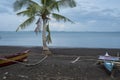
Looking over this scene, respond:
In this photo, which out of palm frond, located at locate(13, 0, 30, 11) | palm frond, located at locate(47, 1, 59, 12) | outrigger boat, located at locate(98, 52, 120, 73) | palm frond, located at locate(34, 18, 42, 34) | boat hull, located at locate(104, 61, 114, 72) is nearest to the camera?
boat hull, located at locate(104, 61, 114, 72)

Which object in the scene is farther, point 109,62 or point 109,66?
point 109,62

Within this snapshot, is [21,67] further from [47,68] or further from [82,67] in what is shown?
[82,67]

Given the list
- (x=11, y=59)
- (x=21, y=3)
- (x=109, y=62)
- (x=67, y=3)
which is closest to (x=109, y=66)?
(x=109, y=62)

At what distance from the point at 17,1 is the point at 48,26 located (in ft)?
11.1

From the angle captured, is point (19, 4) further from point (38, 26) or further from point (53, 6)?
point (53, 6)

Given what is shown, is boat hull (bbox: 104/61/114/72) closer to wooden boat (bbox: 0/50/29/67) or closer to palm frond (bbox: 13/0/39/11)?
wooden boat (bbox: 0/50/29/67)

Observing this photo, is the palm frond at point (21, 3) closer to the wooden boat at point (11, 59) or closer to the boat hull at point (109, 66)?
the wooden boat at point (11, 59)

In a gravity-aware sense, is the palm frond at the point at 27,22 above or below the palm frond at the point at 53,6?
below

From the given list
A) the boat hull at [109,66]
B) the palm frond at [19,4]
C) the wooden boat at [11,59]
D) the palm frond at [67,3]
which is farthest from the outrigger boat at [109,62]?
the palm frond at [19,4]

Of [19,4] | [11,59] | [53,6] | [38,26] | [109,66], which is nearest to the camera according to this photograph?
[109,66]

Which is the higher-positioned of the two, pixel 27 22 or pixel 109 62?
pixel 27 22

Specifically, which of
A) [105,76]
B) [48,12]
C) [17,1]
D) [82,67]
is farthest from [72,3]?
[105,76]

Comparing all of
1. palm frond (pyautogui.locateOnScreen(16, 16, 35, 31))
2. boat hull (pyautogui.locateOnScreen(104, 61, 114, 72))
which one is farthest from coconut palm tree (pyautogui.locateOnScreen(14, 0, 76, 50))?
boat hull (pyautogui.locateOnScreen(104, 61, 114, 72))

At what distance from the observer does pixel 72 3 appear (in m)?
23.7
